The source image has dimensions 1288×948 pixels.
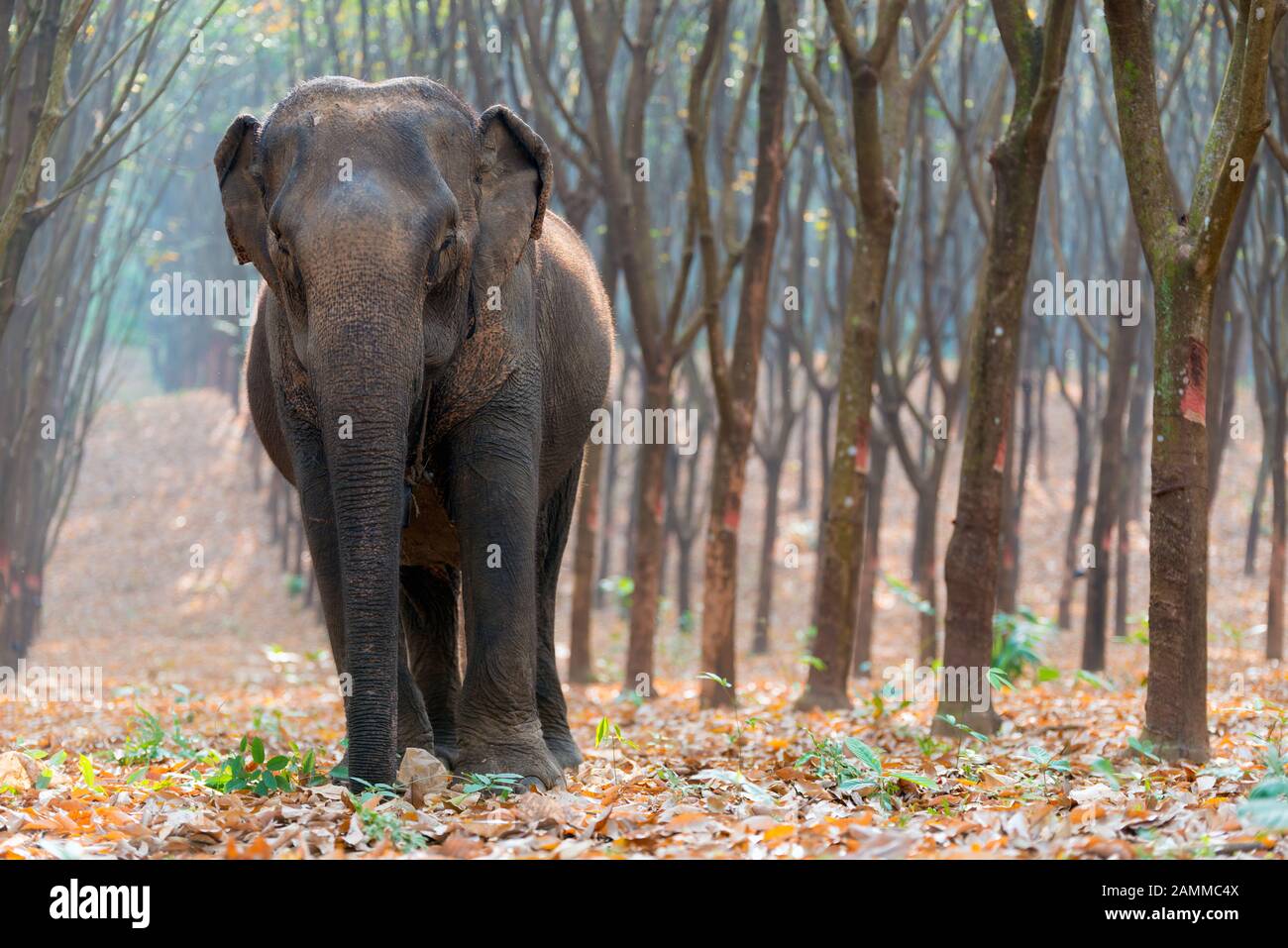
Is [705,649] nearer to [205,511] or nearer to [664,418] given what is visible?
[664,418]

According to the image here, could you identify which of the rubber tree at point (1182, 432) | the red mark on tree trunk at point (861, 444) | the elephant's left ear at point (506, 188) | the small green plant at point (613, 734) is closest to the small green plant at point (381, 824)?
the small green plant at point (613, 734)

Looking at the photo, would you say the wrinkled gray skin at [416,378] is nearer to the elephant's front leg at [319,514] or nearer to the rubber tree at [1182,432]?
the elephant's front leg at [319,514]

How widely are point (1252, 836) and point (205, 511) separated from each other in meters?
35.2

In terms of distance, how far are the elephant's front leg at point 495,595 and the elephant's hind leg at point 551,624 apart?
1375 mm

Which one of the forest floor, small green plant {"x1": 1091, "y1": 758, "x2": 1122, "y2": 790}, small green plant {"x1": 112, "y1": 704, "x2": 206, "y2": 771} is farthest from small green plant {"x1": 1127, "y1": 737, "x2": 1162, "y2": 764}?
small green plant {"x1": 112, "y1": 704, "x2": 206, "y2": 771}

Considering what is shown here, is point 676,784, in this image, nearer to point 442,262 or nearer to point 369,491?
point 369,491

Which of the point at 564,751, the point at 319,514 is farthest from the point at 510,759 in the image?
the point at 564,751

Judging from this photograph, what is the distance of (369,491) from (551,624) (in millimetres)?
2868

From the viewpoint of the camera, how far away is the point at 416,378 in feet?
18.9

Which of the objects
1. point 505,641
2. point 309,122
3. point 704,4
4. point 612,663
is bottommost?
point 612,663

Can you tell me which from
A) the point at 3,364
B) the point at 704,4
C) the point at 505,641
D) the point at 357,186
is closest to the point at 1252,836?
the point at 505,641

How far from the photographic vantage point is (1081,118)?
2888 centimetres

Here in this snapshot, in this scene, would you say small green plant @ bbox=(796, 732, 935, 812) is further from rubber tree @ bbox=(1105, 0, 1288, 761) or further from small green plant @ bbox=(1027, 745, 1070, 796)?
rubber tree @ bbox=(1105, 0, 1288, 761)

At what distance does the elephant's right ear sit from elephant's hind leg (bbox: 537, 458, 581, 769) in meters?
2.28
